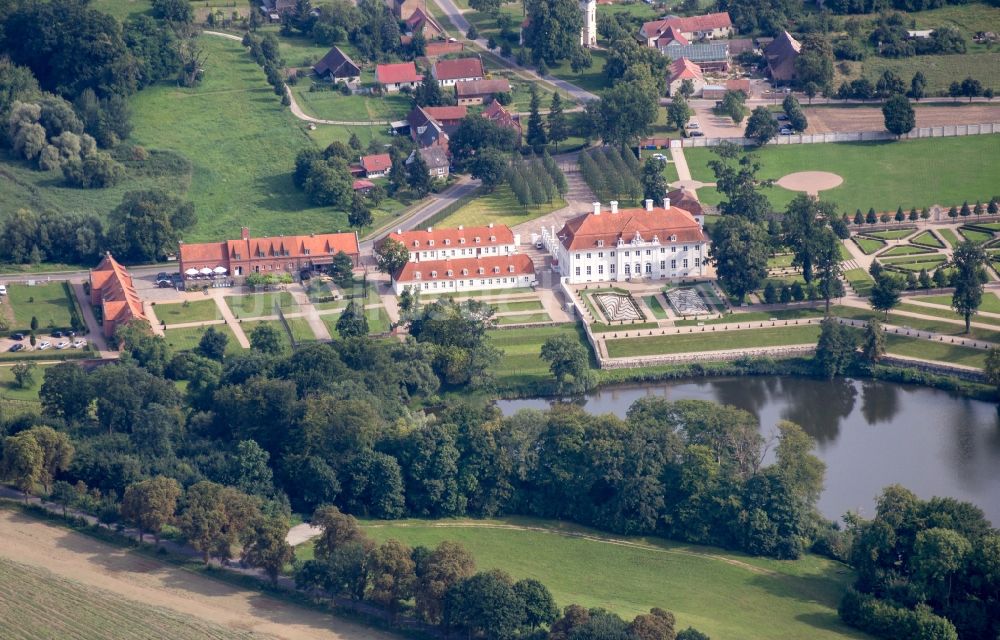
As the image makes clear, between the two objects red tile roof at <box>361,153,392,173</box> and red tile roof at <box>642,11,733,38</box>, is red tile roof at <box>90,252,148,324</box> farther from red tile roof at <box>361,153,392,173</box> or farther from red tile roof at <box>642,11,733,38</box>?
red tile roof at <box>642,11,733,38</box>

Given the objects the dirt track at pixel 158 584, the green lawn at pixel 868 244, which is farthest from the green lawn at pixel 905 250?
the dirt track at pixel 158 584

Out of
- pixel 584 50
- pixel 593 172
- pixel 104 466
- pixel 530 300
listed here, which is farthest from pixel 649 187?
pixel 104 466

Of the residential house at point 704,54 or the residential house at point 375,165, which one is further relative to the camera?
the residential house at point 704,54

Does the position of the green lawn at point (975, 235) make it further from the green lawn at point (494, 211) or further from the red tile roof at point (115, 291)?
the red tile roof at point (115, 291)

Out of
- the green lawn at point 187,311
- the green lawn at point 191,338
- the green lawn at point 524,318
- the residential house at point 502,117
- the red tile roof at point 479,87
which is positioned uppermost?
the red tile roof at point 479,87

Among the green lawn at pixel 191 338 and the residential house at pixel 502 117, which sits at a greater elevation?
the residential house at pixel 502 117

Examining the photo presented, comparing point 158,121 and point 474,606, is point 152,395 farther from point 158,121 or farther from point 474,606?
point 158,121
